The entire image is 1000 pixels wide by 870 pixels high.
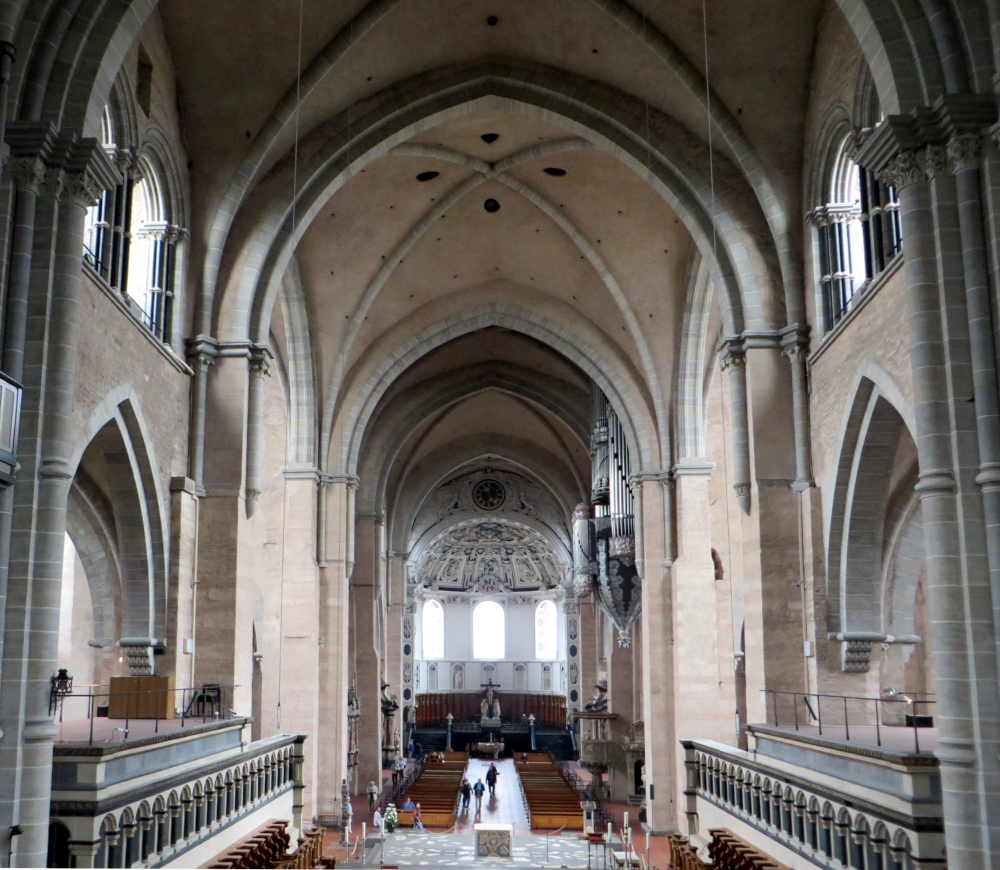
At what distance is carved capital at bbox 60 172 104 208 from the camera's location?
40.6 feet

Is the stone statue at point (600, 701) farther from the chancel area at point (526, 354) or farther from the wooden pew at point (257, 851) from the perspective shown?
the wooden pew at point (257, 851)

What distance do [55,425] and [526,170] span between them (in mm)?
15738

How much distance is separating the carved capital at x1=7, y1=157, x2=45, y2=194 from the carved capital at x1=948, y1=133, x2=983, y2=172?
10.3 meters

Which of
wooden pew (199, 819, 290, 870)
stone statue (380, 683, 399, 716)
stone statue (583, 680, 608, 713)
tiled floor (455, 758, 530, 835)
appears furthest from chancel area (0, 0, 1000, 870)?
stone statue (380, 683, 399, 716)

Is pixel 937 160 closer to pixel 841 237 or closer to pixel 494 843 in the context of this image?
pixel 841 237

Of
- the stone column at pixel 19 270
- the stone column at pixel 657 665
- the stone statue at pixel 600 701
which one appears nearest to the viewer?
the stone column at pixel 19 270

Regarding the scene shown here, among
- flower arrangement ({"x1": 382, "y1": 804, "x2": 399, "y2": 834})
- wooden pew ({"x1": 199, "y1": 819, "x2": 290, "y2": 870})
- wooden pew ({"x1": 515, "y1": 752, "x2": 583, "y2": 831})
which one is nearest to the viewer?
wooden pew ({"x1": 199, "y1": 819, "x2": 290, "y2": 870})

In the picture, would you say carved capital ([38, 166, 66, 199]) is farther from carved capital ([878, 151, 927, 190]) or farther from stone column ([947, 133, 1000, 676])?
stone column ([947, 133, 1000, 676])

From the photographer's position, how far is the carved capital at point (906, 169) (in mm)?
12258

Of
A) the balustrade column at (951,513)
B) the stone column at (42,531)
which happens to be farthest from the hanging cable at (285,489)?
the balustrade column at (951,513)

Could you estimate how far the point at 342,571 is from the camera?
29734mm

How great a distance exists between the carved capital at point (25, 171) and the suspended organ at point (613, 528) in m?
20.0

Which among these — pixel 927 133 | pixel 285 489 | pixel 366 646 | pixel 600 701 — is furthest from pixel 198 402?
pixel 600 701

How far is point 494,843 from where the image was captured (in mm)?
23891
